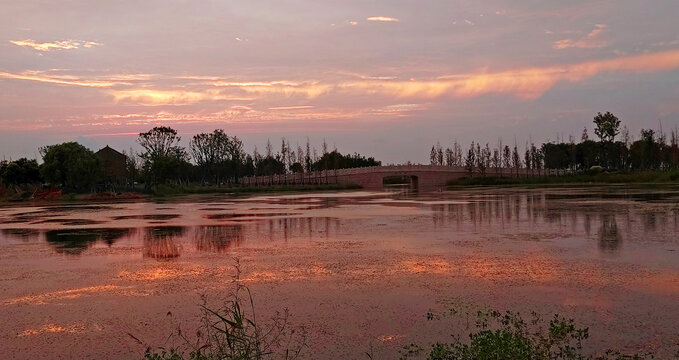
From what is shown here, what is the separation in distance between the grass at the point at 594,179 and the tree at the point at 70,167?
55352mm

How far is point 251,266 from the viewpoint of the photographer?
13125 mm

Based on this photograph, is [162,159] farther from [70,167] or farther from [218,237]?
[218,237]

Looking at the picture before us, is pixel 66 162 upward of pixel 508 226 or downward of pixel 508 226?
upward

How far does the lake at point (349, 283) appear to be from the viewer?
296 inches

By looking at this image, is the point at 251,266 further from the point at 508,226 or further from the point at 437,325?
the point at 508,226

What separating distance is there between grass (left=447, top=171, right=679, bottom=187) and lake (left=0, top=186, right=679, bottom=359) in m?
55.3

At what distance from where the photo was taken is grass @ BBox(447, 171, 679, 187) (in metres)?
68.5

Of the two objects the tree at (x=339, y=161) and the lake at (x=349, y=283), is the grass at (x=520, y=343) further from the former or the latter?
the tree at (x=339, y=161)

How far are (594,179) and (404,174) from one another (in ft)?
103

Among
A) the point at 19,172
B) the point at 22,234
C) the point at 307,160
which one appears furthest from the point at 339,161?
the point at 22,234

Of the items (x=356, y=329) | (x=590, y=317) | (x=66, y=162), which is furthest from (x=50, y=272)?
(x=66, y=162)

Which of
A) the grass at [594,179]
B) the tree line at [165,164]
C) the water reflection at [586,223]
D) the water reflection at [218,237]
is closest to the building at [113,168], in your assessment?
the tree line at [165,164]

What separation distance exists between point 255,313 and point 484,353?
393 centimetres

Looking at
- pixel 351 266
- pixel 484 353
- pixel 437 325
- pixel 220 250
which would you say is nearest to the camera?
pixel 484 353
